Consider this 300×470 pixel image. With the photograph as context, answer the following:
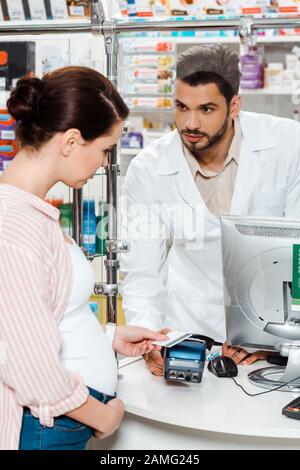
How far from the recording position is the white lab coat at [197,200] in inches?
117

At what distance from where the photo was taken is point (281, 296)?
2.29 metres

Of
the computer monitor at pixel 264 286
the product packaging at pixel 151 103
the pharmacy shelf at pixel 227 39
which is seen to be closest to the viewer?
the computer monitor at pixel 264 286

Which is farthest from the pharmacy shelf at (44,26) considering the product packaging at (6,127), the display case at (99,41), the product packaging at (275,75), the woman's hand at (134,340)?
the product packaging at (275,75)

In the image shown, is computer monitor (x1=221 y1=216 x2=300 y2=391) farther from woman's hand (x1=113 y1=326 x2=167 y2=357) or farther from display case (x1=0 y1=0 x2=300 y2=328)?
display case (x1=0 y1=0 x2=300 y2=328)

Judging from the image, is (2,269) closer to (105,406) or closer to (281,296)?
(105,406)

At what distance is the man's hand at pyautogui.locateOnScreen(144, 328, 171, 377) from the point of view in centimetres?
236

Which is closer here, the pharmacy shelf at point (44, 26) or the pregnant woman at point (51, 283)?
the pregnant woman at point (51, 283)

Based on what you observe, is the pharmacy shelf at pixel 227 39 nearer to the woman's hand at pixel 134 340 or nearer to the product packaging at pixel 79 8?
the product packaging at pixel 79 8

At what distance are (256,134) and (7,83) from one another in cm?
106

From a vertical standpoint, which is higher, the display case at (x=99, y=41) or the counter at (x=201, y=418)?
the display case at (x=99, y=41)

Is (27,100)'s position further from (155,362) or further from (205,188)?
(205,188)

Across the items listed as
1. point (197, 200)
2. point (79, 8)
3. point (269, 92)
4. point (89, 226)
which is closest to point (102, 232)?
point (89, 226)

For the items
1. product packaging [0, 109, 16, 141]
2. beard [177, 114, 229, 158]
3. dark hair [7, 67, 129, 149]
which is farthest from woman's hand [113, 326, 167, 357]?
product packaging [0, 109, 16, 141]

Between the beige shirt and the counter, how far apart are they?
0.93 meters
